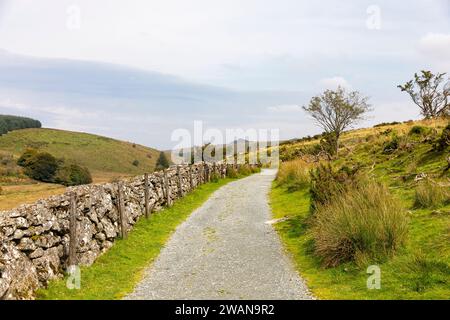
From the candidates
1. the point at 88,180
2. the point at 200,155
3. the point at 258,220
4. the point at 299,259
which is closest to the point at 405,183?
the point at 258,220

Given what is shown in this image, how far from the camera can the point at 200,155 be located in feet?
159

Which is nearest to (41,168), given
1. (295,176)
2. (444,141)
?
(295,176)

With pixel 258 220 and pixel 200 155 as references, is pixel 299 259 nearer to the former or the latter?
pixel 258 220

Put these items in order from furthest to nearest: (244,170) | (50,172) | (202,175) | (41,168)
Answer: (41,168) → (50,172) → (244,170) → (202,175)

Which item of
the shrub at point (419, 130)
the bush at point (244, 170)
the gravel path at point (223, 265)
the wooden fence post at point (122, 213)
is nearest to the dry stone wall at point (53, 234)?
the wooden fence post at point (122, 213)

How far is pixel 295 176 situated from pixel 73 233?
18526 millimetres

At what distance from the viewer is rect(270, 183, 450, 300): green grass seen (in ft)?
23.8

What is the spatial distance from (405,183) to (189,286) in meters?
11.7

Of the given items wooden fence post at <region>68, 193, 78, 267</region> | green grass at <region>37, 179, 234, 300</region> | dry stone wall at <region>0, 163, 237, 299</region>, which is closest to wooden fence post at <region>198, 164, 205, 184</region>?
green grass at <region>37, 179, 234, 300</region>

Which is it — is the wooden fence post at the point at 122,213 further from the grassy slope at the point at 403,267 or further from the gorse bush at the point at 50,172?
the gorse bush at the point at 50,172

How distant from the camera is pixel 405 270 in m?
8.04

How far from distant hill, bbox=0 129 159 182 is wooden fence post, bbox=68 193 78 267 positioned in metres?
99.7

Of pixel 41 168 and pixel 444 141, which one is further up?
pixel 444 141

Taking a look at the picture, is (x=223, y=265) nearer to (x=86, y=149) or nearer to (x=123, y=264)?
(x=123, y=264)
